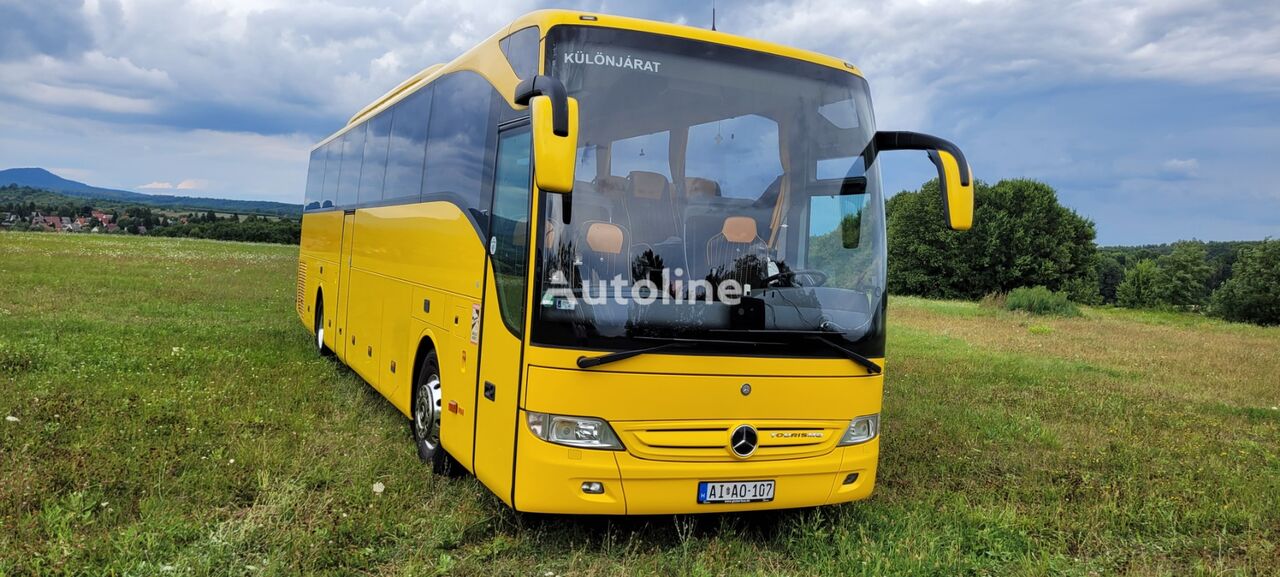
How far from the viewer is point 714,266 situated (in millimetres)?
5297

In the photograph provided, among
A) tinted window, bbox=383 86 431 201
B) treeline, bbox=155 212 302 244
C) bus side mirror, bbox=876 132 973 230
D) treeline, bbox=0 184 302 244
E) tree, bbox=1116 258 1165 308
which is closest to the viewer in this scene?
bus side mirror, bbox=876 132 973 230

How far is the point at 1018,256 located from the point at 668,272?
57666 mm

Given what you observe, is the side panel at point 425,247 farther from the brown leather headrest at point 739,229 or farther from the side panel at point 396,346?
the brown leather headrest at point 739,229

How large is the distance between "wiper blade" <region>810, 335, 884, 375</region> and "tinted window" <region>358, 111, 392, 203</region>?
223 inches

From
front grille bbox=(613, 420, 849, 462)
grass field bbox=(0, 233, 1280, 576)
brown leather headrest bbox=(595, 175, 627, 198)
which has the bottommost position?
grass field bbox=(0, 233, 1280, 576)

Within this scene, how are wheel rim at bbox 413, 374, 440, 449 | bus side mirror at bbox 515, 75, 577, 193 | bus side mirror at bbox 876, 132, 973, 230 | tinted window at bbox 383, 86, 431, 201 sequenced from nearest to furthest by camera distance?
bus side mirror at bbox 515, 75, 577, 193
bus side mirror at bbox 876, 132, 973, 230
wheel rim at bbox 413, 374, 440, 449
tinted window at bbox 383, 86, 431, 201

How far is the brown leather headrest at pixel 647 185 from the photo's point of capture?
5.28 meters

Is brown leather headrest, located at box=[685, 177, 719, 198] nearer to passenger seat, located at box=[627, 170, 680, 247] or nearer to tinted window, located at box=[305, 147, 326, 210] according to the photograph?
passenger seat, located at box=[627, 170, 680, 247]

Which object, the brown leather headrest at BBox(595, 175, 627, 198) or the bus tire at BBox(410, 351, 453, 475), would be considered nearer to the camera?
the brown leather headrest at BBox(595, 175, 627, 198)

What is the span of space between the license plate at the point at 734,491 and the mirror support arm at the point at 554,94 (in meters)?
2.23

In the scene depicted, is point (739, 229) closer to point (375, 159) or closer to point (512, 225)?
point (512, 225)

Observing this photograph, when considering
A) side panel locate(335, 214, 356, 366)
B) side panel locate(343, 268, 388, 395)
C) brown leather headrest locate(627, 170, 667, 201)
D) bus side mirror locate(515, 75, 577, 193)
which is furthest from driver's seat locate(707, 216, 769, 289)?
side panel locate(335, 214, 356, 366)

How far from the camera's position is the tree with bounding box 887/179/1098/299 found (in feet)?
188

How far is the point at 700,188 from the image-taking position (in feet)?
17.9
